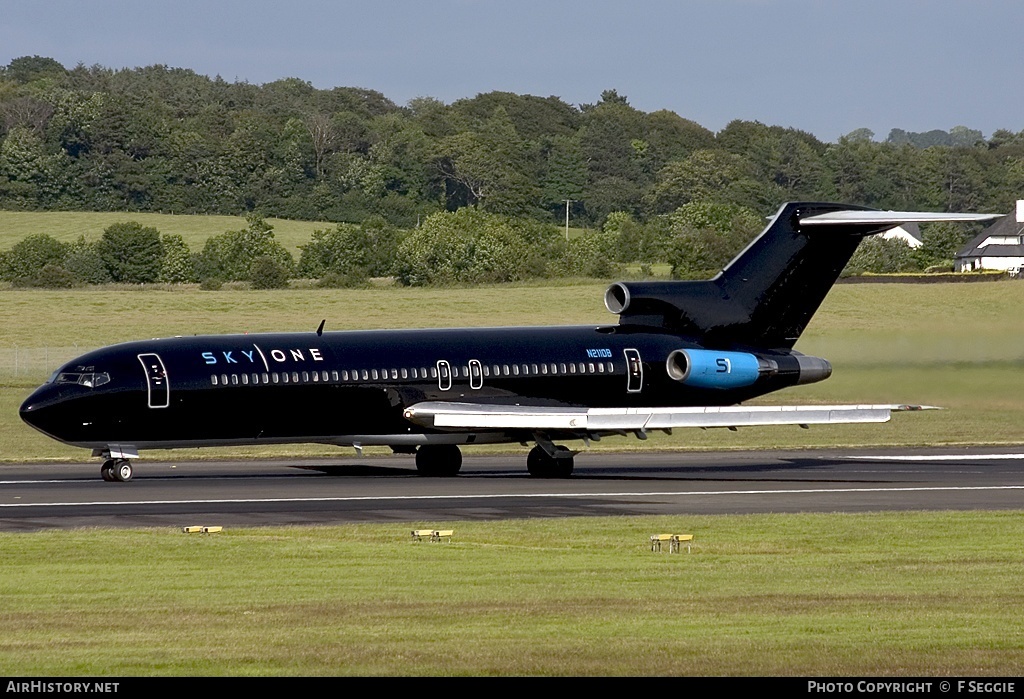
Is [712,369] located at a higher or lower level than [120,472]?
higher

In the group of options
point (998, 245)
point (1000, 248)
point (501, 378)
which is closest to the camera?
point (501, 378)

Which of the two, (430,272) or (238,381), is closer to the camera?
(238,381)

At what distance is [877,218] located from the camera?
1640 inches

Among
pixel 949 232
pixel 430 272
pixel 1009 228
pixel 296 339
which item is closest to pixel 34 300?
pixel 430 272

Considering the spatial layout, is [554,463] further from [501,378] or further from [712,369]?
[712,369]

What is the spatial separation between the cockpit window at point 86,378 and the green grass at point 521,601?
1047 cm

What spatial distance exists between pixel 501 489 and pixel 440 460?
4.82 meters

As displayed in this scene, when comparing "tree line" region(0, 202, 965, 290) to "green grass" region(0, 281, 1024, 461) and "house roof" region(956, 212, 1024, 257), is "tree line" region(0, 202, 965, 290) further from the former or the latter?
"house roof" region(956, 212, 1024, 257)

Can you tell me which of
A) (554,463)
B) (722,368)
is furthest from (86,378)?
(722,368)

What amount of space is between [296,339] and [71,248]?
320ft

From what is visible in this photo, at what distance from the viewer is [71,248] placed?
433 ft

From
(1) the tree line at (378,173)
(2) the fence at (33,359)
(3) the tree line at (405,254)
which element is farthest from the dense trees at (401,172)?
(2) the fence at (33,359)

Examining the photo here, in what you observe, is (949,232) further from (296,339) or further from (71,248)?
(296,339)

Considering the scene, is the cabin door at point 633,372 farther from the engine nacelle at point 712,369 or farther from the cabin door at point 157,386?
the cabin door at point 157,386
